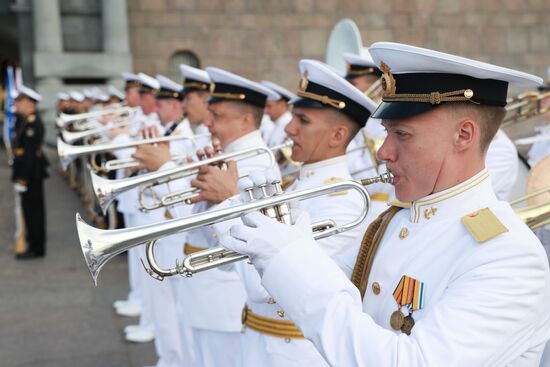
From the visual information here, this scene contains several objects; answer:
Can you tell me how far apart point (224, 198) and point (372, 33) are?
17.0m

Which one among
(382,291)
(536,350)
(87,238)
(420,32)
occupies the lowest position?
(536,350)

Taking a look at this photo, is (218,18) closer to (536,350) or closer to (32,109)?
(32,109)

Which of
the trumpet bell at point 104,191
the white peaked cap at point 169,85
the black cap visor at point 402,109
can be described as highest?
the white peaked cap at point 169,85

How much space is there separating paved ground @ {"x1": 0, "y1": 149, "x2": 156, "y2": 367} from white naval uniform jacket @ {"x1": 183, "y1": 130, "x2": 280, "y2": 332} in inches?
53.4

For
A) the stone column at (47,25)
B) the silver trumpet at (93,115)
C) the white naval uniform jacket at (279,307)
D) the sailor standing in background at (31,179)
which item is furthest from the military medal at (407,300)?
the stone column at (47,25)

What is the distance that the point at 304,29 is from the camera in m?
18.3

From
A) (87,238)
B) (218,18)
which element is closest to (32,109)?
(87,238)

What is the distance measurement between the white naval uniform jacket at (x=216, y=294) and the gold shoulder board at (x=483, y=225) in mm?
1918

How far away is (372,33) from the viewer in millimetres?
18812

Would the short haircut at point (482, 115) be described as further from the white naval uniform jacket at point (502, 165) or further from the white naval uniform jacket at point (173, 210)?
the white naval uniform jacket at point (502, 165)

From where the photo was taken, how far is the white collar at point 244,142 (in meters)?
3.59

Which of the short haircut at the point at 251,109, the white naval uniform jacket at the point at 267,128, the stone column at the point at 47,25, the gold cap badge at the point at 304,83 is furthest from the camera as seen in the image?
the stone column at the point at 47,25

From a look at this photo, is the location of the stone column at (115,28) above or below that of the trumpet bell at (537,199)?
above

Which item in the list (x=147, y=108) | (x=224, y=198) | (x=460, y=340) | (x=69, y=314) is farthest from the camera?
(x=147, y=108)
